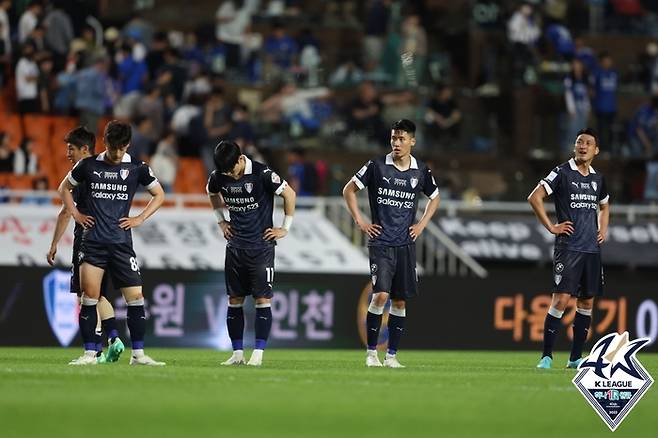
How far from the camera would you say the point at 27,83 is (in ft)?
91.7

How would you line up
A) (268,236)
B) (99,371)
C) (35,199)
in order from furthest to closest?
(35,199)
(268,236)
(99,371)

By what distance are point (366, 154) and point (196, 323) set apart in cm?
650

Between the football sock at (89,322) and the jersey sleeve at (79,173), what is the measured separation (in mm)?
1172

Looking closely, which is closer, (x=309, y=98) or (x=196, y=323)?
(x=196, y=323)

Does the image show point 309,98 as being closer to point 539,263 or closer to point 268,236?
point 539,263

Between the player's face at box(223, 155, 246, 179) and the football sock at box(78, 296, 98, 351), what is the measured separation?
6.05ft

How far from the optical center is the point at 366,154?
2955 centimetres

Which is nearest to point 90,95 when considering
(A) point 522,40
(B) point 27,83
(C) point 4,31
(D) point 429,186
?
(B) point 27,83

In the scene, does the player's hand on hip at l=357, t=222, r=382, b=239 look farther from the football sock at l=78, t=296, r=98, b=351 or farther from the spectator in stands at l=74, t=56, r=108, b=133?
the spectator in stands at l=74, t=56, r=108, b=133

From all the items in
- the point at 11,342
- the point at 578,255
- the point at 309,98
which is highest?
the point at 309,98

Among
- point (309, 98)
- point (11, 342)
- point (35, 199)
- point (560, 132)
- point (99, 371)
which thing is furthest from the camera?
point (560, 132)

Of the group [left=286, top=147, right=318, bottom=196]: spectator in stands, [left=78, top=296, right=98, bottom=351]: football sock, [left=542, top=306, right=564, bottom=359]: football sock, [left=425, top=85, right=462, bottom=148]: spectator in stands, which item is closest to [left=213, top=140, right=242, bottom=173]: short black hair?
[left=78, top=296, right=98, bottom=351]: football sock

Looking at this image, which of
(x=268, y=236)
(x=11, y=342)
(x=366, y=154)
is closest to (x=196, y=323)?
(x=11, y=342)

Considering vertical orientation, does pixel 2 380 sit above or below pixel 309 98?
below
